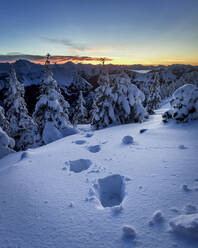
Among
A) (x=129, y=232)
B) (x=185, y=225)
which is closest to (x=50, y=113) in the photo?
(x=129, y=232)

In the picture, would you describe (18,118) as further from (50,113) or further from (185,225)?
(185,225)

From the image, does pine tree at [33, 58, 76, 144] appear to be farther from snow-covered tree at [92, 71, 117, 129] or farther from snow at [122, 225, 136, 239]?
snow at [122, 225, 136, 239]

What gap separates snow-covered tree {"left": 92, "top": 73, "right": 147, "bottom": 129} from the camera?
10.4 metres

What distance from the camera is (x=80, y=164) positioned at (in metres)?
4.26

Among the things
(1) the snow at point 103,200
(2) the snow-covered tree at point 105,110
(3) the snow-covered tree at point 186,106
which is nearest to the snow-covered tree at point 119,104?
(2) the snow-covered tree at point 105,110

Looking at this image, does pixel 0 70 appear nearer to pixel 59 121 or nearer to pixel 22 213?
pixel 59 121

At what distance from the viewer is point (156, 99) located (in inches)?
1128

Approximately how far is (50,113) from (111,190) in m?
11.2

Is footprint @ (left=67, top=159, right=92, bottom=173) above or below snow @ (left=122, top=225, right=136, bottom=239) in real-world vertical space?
below

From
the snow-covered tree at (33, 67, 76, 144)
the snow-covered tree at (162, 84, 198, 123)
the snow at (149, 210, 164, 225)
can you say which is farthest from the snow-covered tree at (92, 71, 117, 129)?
the snow at (149, 210, 164, 225)

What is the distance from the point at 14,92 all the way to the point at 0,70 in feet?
512

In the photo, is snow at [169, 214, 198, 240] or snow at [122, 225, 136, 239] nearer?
snow at [169, 214, 198, 240]

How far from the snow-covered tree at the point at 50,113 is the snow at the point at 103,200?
8.25 m

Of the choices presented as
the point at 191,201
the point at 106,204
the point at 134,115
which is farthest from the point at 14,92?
the point at 191,201
